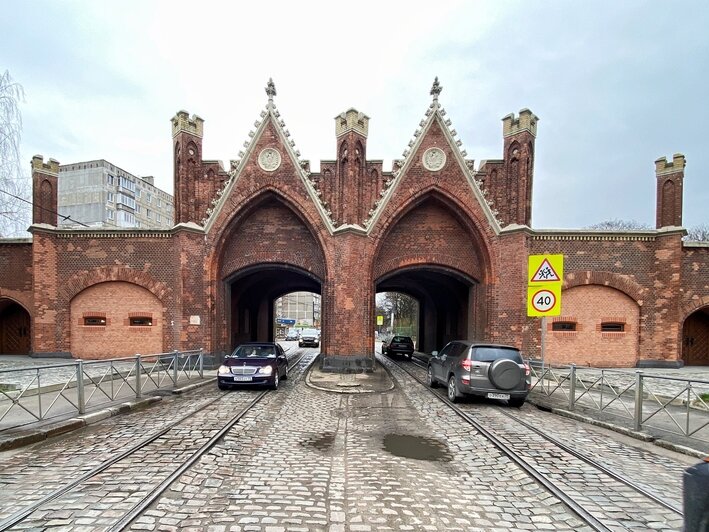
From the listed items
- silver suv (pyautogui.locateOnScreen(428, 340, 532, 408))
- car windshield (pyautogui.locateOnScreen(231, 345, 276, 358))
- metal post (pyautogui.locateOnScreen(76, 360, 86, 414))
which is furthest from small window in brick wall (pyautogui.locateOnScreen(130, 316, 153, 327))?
silver suv (pyautogui.locateOnScreen(428, 340, 532, 408))

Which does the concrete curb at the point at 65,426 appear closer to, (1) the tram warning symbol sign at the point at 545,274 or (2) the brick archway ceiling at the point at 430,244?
(1) the tram warning symbol sign at the point at 545,274

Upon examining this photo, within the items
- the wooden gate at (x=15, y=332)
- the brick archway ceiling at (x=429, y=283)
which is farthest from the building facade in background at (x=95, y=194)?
the brick archway ceiling at (x=429, y=283)

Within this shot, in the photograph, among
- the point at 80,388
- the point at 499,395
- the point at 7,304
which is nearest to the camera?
the point at 80,388

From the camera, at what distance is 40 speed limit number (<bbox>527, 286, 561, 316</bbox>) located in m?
10.2

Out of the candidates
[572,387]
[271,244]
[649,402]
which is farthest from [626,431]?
[271,244]

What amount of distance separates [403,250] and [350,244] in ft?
9.50

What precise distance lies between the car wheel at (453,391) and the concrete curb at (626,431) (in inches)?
83.5

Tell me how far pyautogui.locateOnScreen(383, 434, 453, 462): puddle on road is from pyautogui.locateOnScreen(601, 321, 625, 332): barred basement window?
13.7 metres

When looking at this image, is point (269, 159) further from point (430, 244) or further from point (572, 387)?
point (572, 387)

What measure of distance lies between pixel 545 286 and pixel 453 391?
12.1ft

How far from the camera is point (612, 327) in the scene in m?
17.0

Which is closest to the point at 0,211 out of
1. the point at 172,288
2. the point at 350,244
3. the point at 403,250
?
the point at 172,288

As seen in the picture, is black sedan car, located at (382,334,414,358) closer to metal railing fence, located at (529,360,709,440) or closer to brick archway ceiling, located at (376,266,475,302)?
brick archway ceiling, located at (376,266,475,302)

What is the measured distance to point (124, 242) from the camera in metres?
17.1
